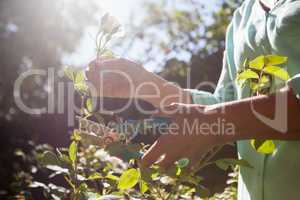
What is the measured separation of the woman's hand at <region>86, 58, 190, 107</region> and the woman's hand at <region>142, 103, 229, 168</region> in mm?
305

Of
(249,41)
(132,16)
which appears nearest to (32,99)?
(132,16)

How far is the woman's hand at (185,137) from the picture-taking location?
758 mm

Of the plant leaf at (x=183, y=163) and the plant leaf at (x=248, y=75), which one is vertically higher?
the plant leaf at (x=248, y=75)

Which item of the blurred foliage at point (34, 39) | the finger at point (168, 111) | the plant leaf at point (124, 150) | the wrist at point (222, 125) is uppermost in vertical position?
the blurred foliage at point (34, 39)

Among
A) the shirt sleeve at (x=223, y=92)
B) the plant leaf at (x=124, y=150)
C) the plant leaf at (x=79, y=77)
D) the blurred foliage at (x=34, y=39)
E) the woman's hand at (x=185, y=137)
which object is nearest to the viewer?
the woman's hand at (x=185, y=137)

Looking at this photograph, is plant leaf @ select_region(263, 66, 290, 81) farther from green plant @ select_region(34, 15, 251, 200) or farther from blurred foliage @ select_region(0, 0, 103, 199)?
blurred foliage @ select_region(0, 0, 103, 199)

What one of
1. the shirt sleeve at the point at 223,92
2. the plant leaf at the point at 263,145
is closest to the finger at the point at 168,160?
the plant leaf at the point at 263,145

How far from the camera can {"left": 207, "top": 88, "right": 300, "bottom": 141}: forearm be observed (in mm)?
768

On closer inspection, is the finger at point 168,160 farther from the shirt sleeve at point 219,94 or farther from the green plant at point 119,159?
the shirt sleeve at point 219,94

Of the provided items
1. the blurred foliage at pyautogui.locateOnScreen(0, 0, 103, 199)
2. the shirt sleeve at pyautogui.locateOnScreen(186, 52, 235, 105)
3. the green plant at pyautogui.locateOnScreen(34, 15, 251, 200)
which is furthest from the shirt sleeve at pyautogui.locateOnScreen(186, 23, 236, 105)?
the blurred foliage at pyautogui.locateOnScreen(0, 0, 103, 199)

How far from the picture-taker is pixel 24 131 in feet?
32.9

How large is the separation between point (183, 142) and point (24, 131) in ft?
31.6

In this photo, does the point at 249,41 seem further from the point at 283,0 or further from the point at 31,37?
the point at 31,37

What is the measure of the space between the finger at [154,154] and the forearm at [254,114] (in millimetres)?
99
